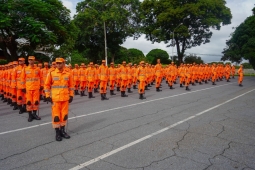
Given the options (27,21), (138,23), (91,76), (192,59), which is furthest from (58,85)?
(192,59)

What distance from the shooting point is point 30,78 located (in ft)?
25.0

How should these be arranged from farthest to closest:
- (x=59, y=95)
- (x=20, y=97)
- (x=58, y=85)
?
(x=20, y=97) < (x=58, y=85) < (x=59, y=95)

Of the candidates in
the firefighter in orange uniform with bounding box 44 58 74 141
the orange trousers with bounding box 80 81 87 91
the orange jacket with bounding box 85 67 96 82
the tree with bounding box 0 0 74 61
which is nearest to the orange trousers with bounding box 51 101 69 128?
the firefighter in orange uniform with bounding box 44 58 74 141

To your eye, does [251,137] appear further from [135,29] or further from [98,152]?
[135,29]

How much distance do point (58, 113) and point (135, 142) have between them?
2029mm

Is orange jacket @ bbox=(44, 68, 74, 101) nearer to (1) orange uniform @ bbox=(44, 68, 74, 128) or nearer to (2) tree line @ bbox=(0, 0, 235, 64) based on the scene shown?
(1) orange uniform @ bbox=(44, 68, 74, 128)

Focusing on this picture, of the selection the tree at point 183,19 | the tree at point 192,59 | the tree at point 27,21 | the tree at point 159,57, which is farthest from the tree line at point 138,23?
the tree at point 159,57

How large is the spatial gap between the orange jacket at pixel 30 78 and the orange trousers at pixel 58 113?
8.14 feet

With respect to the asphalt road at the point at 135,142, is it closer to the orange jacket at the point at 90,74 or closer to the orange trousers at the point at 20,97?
the orange trousers at the point at 20,97

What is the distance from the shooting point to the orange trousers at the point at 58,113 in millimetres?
5492

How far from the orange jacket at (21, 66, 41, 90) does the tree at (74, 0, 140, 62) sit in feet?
98.6

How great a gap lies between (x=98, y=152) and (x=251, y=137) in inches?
149

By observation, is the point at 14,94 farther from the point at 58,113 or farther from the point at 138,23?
the point at 138,23

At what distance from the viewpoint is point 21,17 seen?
1923cm
